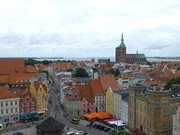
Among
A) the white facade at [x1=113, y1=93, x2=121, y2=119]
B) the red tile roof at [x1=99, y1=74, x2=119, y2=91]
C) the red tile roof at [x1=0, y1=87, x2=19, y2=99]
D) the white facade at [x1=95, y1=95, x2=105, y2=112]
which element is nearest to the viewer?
the red tile roof at [x1=0, y1=87, x2=19, y2=99]

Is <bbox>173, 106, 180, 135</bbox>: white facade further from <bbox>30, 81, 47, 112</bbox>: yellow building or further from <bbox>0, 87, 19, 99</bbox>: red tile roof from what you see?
<bbox>0, 87, 19, 99</bbox>: red tile roof

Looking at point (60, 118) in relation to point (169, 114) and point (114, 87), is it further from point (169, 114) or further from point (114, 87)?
point (169, 114)

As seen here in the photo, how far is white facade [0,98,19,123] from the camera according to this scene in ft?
162

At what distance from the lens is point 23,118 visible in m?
50.6

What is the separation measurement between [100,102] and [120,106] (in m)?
6.97

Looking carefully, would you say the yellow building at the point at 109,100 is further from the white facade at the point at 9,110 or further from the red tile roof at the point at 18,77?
the red tile roof at the point at 18,77

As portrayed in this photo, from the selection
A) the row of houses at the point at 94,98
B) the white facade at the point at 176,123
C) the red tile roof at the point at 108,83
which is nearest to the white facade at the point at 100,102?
the row of houses at the point at 94,98

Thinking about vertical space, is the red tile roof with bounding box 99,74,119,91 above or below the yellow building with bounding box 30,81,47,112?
above

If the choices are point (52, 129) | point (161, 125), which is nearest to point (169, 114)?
point (161, 125)

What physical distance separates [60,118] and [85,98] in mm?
5578

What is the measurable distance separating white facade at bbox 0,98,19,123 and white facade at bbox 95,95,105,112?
42.8 ft

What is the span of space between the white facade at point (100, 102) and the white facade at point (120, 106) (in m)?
3.67

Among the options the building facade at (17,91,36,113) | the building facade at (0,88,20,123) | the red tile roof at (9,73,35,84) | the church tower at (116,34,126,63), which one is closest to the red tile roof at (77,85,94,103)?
the building facade at (17,91,36,113)

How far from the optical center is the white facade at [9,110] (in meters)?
49.3
